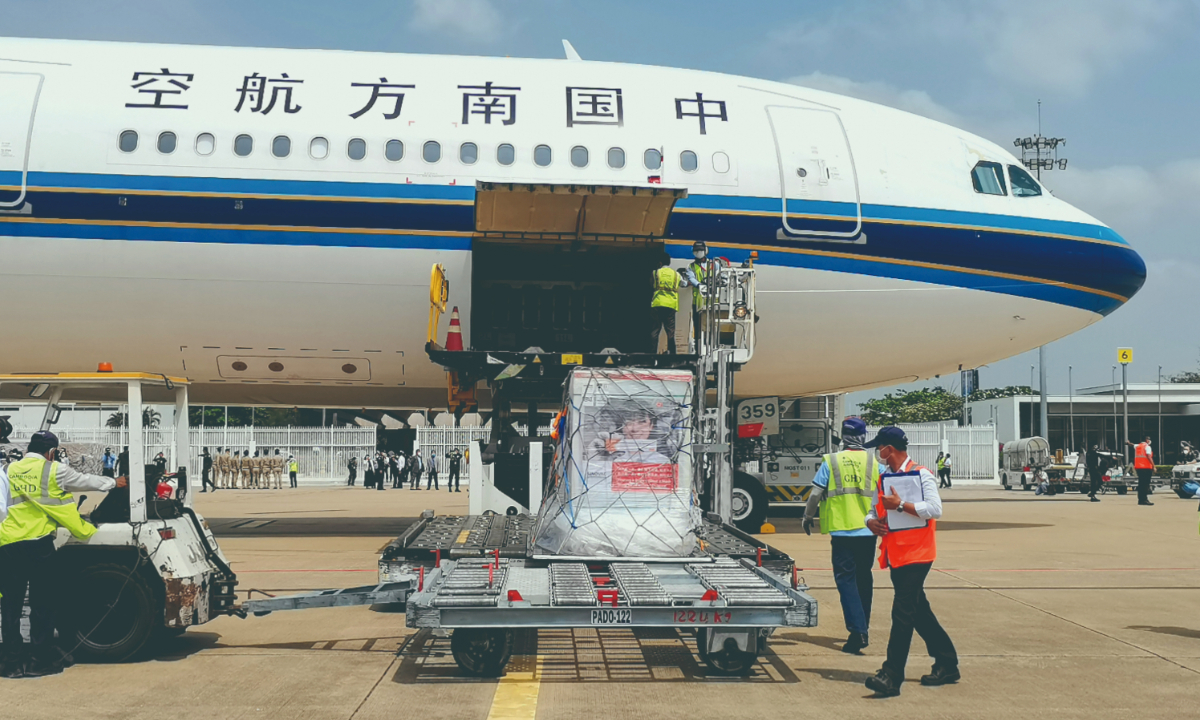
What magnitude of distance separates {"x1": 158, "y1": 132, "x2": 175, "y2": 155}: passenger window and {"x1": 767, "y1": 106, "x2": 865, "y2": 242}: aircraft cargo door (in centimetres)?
796

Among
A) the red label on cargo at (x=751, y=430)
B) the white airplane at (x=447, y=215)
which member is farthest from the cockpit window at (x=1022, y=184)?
the red label on cargo at (x=751, y=430)

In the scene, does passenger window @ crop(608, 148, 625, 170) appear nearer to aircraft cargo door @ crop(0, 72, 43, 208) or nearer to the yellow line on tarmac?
aircraft cargo door @ crop(0, 72, 43, 208)

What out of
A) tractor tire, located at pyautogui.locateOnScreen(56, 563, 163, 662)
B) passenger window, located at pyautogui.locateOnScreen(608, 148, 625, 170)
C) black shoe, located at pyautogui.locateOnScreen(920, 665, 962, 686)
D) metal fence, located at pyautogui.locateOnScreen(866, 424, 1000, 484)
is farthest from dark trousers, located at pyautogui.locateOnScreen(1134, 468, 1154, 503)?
tractor tire, located at pyautogui.locateOnScreen(56, 563, 163, 662)

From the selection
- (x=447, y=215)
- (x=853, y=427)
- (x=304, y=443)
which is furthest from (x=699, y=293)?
(x=304, y=443)

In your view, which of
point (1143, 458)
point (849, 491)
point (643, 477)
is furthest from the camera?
point (1143, 458)

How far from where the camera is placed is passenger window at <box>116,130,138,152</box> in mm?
13250

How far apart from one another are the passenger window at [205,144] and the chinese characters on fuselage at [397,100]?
50 centimetres

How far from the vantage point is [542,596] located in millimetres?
6340

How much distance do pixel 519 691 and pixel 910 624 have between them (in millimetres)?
2468

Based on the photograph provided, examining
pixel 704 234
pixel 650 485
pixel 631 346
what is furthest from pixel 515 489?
pixel 650 485

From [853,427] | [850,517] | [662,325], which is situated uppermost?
[662,325]

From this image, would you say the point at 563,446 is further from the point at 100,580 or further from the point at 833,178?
the point at 833,178

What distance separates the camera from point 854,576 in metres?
8.05

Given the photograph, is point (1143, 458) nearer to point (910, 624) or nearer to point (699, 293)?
point (699, 293)
